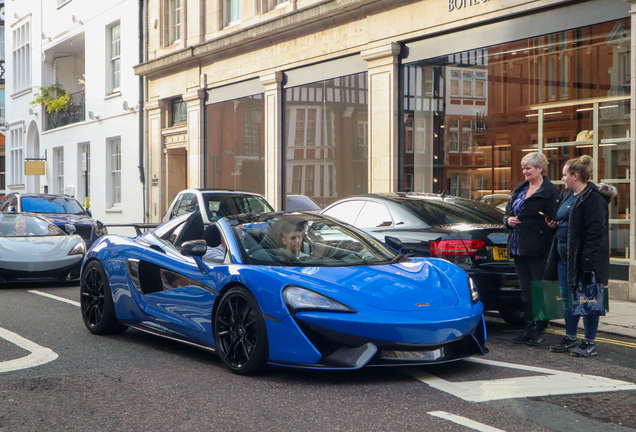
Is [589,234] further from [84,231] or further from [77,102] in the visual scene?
[77,102]

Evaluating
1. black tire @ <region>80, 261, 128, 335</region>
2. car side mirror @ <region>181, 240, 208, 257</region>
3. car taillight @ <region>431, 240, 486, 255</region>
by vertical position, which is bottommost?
black tire @ <region>80, 261, 128, 335</region>

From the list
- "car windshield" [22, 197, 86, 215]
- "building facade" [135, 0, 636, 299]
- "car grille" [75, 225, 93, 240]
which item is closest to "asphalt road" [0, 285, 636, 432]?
"building facade" [135, 0, 636, 299]

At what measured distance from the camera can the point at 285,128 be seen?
62.1 ft

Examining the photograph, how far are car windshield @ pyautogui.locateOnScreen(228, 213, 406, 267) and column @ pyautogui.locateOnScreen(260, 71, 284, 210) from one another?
41.3ft

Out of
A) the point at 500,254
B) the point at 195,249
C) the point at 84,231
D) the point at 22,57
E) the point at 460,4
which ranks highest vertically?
the point at 22,57

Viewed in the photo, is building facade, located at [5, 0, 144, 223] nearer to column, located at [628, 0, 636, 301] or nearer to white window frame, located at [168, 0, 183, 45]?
white window frame, located at [168, 0, 183, 45]

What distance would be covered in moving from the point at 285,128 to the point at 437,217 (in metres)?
11.4

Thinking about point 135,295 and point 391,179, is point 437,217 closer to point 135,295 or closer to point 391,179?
point 135,295

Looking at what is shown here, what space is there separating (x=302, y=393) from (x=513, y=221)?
2.92m

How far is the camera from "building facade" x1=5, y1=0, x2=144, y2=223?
88.7 feet

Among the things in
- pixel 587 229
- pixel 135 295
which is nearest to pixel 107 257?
pixel 135 295

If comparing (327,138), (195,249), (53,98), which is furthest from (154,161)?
(195,249)

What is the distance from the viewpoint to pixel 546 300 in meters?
6.83

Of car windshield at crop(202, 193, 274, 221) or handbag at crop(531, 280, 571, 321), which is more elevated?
car windshield at crop(202, 193, 274, 221)
